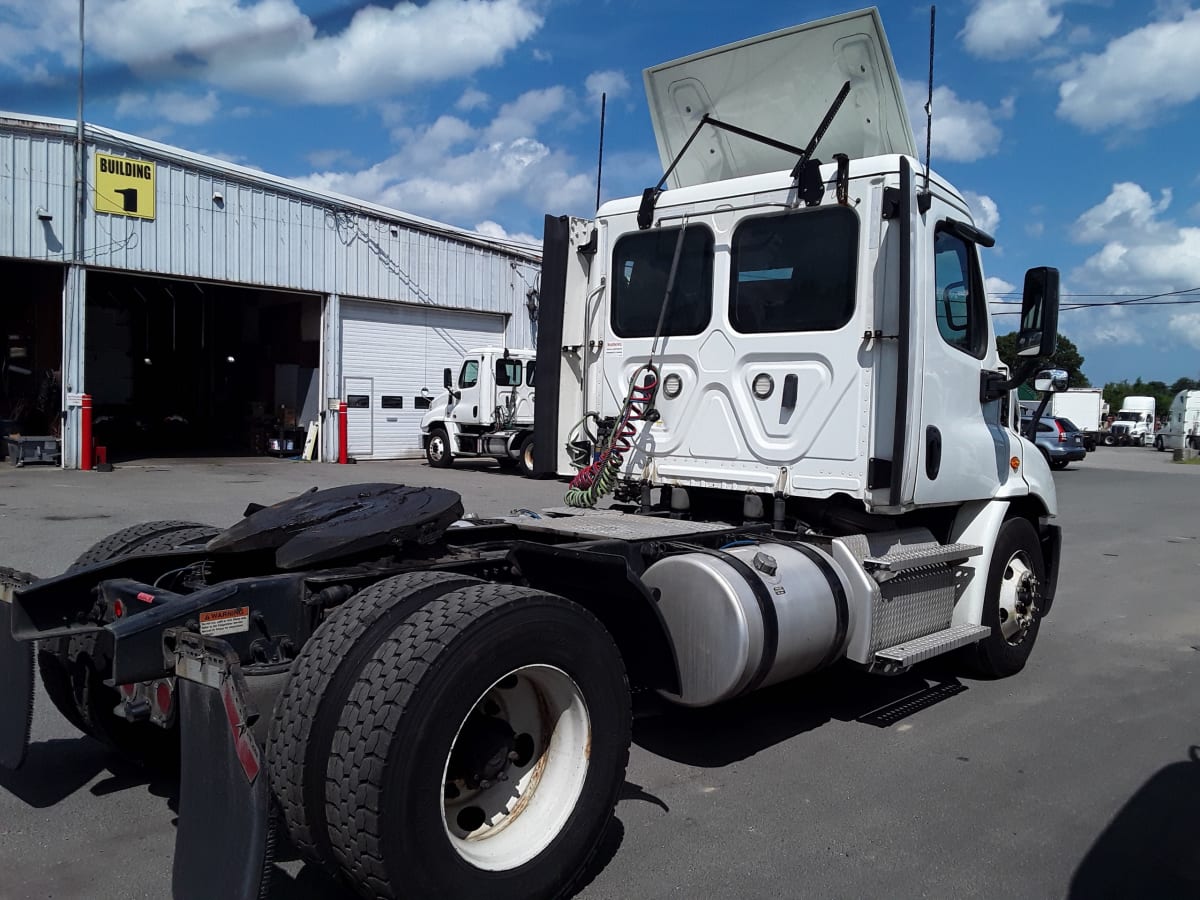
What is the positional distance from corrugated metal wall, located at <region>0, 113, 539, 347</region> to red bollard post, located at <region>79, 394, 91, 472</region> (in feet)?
8.99

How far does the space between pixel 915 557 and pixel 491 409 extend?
16487 millimetres

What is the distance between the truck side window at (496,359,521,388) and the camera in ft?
67.7

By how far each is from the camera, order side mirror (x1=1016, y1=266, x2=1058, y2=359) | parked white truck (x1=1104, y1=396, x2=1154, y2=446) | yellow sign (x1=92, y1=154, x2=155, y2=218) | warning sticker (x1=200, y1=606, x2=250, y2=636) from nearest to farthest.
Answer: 1. warning sticker (x1=200, y1=606, x2=250, y2=636)
2. side mirror (x1=1016, y1=266, x2=1058, y2=359)
3. yellow sign (x1=92, y1=154, x2=155, y2=218)
4. parked white truck (x1=1104, y1=396, x2=1154, y2=446)

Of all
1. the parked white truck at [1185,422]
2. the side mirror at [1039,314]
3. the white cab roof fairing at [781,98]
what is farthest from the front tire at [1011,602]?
the parked white truck at [1185,422]

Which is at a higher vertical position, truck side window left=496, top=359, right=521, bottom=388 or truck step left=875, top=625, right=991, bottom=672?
truck side window left=496, top=359, right=521, bottom=388

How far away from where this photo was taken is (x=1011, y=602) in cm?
589

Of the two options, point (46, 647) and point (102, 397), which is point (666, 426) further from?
point (102, 397)

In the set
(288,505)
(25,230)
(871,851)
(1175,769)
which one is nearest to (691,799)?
(871,851)

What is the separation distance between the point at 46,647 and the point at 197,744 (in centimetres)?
156

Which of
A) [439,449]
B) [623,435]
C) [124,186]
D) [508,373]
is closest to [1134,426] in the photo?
[508,373]

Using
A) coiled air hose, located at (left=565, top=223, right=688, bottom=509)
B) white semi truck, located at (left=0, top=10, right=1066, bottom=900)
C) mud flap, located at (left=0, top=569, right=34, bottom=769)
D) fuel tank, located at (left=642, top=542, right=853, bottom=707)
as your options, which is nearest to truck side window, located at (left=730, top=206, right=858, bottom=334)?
white semi truck, located at (left=0, top=10, right=1066, bottom=900)

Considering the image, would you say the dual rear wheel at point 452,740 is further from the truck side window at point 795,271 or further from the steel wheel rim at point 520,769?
the truck side window at point 795,271

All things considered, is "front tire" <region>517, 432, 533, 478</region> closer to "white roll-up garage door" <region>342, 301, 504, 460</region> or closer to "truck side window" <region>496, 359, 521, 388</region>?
"truck side window" <region>496, 359, 521, 388</region>

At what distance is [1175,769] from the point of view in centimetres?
461
